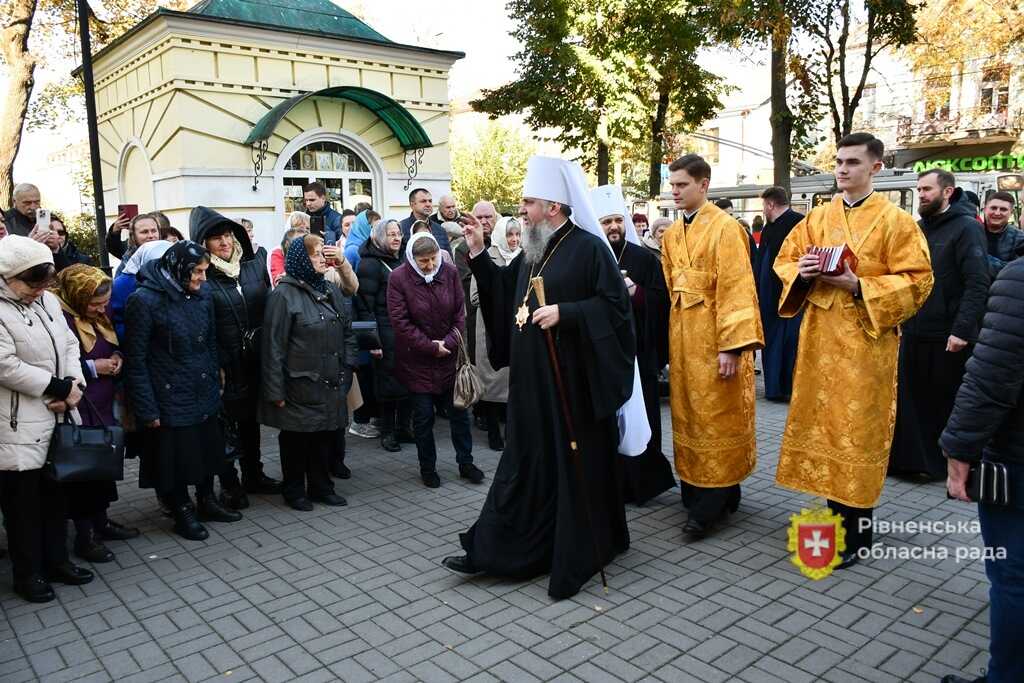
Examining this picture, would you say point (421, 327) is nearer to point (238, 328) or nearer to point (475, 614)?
point (238, 328)

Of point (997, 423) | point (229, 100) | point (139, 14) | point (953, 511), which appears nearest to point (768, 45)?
point (229, 100)

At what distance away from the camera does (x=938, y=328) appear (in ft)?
→ 18.9

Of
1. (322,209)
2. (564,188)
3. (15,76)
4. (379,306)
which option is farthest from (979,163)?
(564,188)

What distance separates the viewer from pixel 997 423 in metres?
2.75

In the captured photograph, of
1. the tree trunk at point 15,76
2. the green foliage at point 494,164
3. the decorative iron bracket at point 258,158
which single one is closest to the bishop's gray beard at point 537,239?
the decorative iron bracket at point 258,158

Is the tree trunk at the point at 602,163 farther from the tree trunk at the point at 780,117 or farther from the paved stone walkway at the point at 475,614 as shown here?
the paved stone walkway at the point at 475,614

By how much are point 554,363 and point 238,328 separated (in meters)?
2.44

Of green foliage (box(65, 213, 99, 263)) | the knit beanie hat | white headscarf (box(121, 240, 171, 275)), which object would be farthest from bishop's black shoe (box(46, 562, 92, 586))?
green foliage (box(65, 213, 99, 263))

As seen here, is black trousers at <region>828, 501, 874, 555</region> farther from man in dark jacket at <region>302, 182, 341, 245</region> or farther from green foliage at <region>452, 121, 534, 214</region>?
green foliage at <region>452, 121, 534, 214</region>

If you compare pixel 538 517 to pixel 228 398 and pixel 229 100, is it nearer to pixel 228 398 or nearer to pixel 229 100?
pixel 228 398

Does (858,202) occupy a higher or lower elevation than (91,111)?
lower

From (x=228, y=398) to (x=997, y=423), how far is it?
448 cm

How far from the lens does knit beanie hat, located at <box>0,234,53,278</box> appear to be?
3928mm

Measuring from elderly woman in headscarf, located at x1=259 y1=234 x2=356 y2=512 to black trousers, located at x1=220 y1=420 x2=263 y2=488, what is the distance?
0.34m
